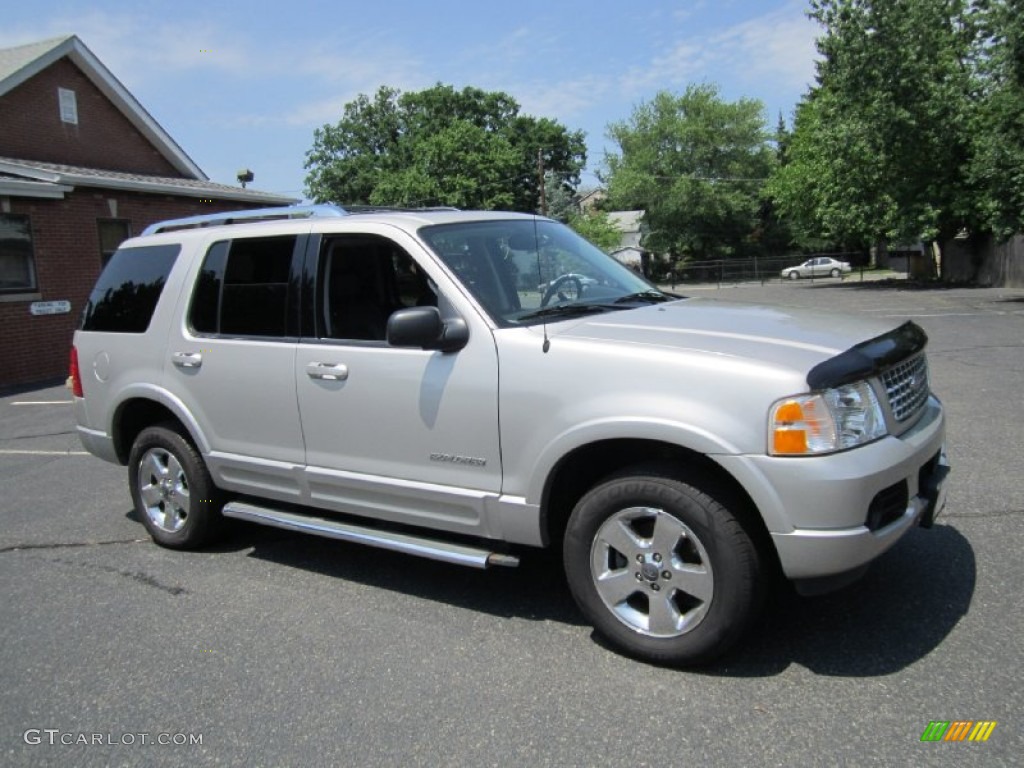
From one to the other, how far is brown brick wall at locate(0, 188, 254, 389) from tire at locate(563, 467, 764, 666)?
45.9 ft

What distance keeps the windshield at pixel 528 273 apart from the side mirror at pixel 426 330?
0.63ft

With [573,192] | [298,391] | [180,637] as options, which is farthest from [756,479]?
[573,192]

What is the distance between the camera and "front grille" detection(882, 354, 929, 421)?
11.0 feet

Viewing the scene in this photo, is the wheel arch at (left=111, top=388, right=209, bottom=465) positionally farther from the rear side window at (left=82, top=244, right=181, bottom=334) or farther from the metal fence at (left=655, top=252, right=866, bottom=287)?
the metal fence at (left=655, top=252, right=866, bottom=287)

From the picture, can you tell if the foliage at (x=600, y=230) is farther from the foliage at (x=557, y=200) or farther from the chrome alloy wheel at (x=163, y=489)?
the chrome alloy wheel at (x=163, y=489)

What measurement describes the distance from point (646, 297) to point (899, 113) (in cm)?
2787

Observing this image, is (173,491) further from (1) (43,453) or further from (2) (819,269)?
(2) (819,269)

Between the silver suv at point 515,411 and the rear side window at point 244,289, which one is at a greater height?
the rear side window at point 244,289

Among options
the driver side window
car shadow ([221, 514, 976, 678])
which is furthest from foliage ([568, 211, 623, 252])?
the driver side window

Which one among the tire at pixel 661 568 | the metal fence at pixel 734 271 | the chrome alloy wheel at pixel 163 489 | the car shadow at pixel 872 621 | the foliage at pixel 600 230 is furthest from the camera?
the metal fence at pixel 734 271

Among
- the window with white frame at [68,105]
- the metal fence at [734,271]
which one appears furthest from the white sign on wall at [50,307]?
the metal fence at [734,271]

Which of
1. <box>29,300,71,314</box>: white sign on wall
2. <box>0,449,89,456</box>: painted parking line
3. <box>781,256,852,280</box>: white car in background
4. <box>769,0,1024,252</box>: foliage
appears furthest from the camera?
<box>781,256,852,280</box>: white car in background

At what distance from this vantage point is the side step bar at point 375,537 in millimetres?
3680

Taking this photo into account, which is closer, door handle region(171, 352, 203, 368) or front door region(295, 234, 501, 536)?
front door region(295, 234, 501, 536)
